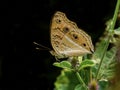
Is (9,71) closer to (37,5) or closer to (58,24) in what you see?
(37,5)

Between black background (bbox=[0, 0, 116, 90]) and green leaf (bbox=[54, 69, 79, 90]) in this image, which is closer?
green leaf (bbox=[54, 69, 79, 90])

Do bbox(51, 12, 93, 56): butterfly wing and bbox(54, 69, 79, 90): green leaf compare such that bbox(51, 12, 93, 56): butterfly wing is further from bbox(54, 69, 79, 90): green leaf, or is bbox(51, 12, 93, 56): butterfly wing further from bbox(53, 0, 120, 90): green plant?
bbox(54, 69, 79, 90): green leaf

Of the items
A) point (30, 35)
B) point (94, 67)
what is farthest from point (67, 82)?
point (30, 35)

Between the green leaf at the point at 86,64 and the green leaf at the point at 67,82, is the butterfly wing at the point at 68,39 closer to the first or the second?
the green leaf at the point at 86,64

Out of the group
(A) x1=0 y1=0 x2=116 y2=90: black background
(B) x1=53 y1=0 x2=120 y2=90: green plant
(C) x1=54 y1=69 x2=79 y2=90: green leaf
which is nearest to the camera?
(B) x1=53 y1=0 x2=120 y2=90: green plant

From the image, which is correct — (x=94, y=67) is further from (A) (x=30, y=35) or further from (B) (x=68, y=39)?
(A) (x=30, y=35)

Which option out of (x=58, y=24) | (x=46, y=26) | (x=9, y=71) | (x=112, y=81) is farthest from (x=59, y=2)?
(x=112, y=81)

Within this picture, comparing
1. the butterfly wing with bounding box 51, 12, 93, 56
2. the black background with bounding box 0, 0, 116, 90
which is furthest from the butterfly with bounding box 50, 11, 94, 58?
the black background with bounding box 0, 0, 116, 90
